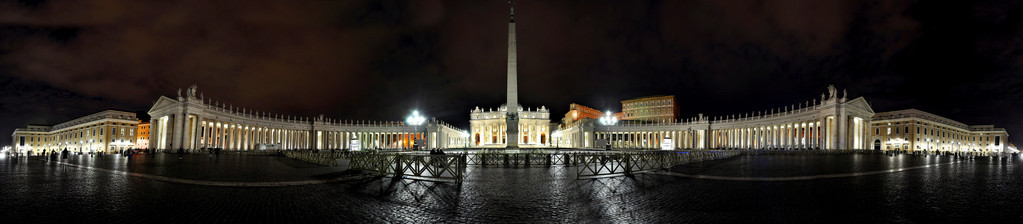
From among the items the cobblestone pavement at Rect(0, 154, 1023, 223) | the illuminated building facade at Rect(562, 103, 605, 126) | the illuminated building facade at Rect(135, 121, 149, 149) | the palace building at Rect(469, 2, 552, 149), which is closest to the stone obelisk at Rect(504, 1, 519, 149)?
the cobblestone pavement at Rect(0, 154, 1023, 223)

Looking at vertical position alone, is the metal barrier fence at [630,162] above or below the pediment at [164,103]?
below

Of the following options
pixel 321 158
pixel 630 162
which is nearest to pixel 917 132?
pixel 630 162

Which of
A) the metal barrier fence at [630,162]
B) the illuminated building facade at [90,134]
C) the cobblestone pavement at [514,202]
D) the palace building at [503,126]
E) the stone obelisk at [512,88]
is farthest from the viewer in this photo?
the palace building at [503,126]

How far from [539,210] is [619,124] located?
9718 cm

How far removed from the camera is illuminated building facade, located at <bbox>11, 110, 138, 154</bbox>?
85562 mm

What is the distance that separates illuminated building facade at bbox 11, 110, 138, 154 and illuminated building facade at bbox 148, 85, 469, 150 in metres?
19.6

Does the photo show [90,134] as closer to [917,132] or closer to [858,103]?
[858,103]

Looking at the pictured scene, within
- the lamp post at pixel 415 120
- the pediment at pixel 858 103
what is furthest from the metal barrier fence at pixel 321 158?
the pediment at pixel 858 103

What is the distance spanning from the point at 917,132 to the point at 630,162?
9237cm

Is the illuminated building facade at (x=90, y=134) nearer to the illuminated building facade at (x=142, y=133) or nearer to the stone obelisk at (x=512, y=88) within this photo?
the illuminated building facade at (x=142, y=133)

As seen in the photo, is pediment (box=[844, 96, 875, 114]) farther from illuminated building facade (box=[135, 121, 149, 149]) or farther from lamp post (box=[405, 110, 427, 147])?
illuminated building facade (box=[135, 121, 149, 149])

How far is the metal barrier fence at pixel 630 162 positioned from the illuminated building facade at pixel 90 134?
97.5 metres

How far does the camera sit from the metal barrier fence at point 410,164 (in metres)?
14.6

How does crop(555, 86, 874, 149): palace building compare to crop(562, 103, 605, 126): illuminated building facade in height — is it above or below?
below
